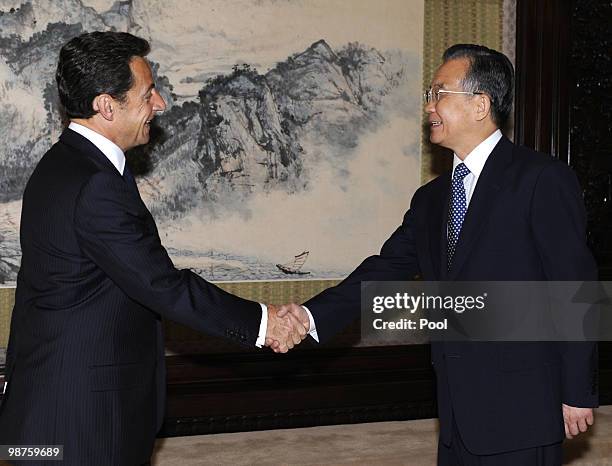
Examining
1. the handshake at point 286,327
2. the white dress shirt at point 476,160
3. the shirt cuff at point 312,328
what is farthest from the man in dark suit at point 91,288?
the white dress shirt at point 476,160

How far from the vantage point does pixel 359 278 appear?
12.1ft

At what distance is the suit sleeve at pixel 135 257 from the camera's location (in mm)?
2564

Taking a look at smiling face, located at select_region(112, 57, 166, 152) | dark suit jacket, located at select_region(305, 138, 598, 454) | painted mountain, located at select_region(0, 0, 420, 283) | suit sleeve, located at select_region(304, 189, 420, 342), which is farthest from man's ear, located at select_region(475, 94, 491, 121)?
painted mountain, located at select_region(0, 0, 420, 283)

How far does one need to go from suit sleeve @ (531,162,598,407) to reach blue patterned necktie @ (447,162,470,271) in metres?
0.28

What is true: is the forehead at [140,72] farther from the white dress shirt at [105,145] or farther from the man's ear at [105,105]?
the white dress shirt at [105,145]

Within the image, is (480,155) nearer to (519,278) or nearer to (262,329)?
(519,278)

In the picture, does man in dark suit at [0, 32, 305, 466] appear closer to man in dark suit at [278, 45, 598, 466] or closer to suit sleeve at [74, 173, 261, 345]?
suit sleeve at [74, 173, 261, 345]

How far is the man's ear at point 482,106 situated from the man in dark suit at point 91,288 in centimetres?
114

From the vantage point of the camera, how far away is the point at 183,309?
9.21 feet

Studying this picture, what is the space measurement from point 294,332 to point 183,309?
74 cm

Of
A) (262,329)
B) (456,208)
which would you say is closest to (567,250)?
(456,208)

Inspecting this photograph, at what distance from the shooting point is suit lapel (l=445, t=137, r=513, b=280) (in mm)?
2854

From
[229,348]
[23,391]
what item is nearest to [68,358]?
[23,391]

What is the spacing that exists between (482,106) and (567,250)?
634 millimetres
